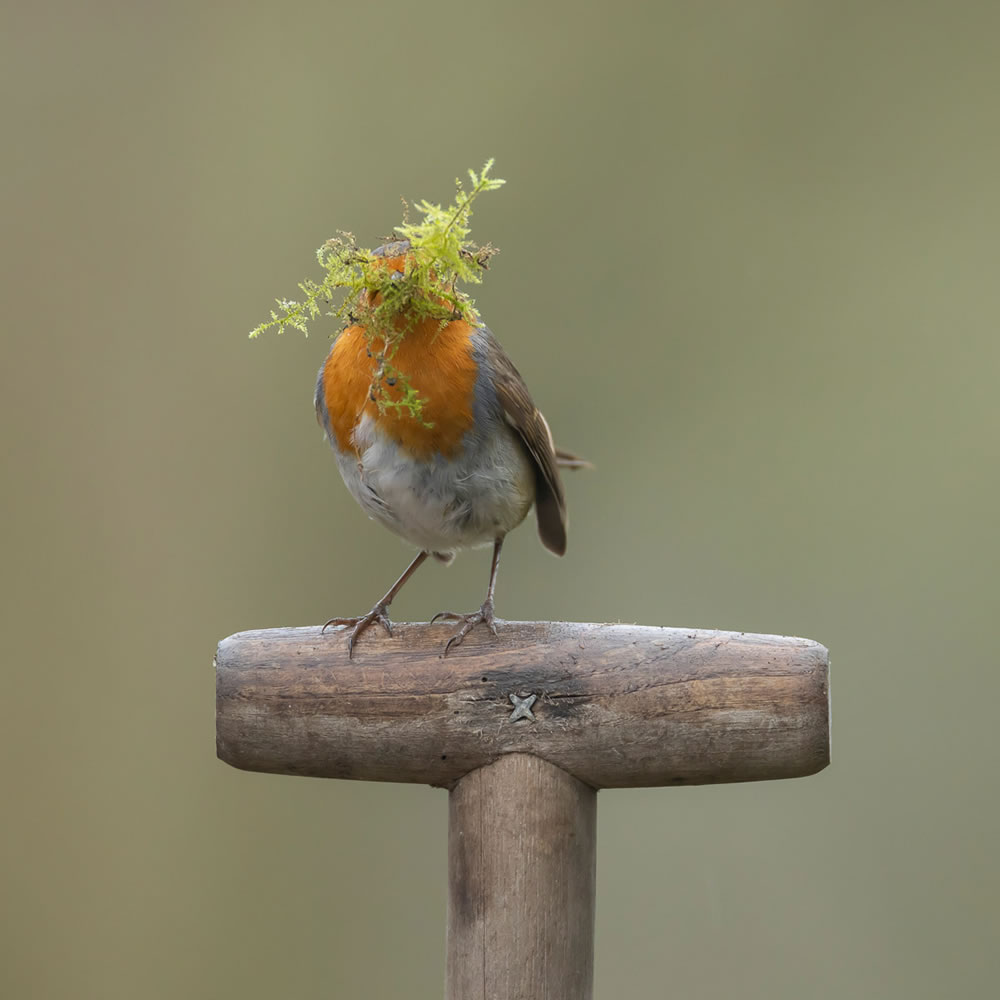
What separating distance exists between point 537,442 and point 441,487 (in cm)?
20

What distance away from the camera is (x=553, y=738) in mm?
1617

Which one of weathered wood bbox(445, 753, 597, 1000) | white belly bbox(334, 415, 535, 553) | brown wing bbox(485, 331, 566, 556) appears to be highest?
brown wing bbox(485, 331, 566, 556)

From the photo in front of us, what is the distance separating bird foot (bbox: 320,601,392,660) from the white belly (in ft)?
0.47

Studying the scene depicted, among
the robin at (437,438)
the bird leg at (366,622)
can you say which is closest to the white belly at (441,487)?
the robin at (437,438)

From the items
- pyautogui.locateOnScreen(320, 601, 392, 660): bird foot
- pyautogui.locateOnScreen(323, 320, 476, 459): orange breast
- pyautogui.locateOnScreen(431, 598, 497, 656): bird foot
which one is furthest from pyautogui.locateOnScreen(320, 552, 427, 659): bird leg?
pyautogui.locateOnScreen(323, 320, 476, 459): orange breast

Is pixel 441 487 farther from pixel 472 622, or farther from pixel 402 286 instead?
pixel 402 286

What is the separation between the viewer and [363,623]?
1.76m

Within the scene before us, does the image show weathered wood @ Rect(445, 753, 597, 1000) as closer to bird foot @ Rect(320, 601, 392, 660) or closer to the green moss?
bird foot @ Rect(320, 601, 392, 660)

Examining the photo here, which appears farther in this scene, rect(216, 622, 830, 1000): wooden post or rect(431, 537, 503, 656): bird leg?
rect(431, 537, 503, 656): bird leg

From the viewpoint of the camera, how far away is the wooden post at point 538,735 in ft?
5.19

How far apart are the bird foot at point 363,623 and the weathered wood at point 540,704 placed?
15 mm

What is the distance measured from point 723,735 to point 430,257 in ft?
2.44

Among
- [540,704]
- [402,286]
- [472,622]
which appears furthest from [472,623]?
[402,286]

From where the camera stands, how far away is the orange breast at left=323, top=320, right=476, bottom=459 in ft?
5.57
